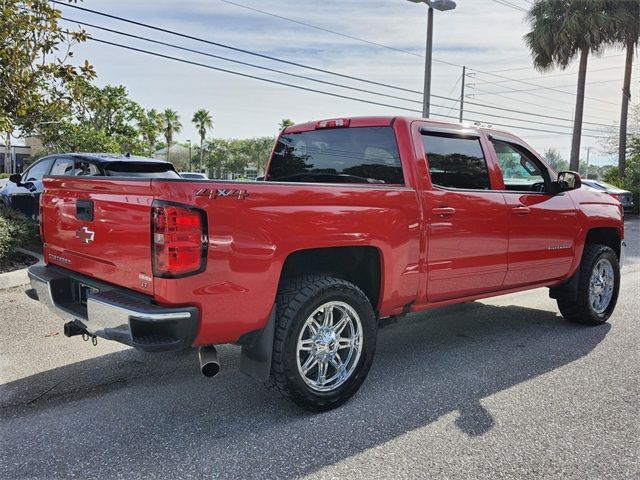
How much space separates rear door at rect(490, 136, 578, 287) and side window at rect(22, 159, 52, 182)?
8.15m

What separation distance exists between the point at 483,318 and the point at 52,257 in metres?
4.33

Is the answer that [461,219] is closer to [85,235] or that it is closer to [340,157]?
[340,157]

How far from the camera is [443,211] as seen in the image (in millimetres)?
4016

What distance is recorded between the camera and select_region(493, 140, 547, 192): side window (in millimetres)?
4828

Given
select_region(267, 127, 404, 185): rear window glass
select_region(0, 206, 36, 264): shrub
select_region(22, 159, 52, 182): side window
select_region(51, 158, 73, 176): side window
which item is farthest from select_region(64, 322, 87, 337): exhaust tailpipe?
select_region(22, 159, 52, 182): side window

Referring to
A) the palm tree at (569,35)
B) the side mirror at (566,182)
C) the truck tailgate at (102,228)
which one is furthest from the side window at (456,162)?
the palm tree at (569,35)

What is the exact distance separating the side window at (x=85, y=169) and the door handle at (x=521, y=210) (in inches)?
245

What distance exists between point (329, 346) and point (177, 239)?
1.30m

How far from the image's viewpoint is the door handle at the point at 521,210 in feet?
15.2

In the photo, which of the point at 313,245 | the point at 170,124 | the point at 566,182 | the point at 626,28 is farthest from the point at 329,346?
the point at 170,124

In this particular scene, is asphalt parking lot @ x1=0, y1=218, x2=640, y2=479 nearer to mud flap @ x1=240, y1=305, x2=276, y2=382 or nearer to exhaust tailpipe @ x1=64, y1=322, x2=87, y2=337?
mud flap @ x1=240, y1=305, x2=276, y2=382

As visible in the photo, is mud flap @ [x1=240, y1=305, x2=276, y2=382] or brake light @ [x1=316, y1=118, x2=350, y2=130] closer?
mud flap @ [x1=240, y1=305, x2=276, y2=382]

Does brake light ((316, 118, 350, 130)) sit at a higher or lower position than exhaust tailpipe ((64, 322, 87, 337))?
higher

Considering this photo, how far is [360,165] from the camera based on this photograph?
4.31 m
